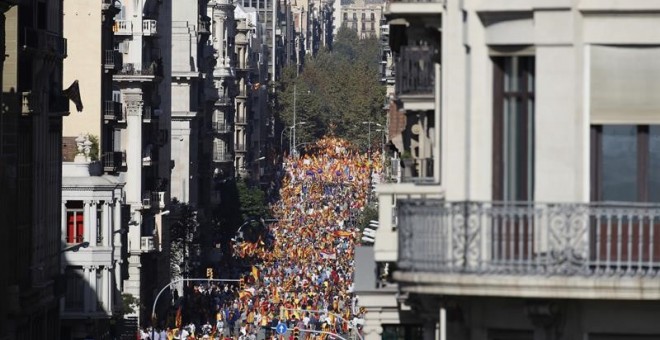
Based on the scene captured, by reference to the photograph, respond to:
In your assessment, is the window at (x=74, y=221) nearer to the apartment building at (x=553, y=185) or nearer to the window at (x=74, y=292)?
the window at (x=74, y=292)

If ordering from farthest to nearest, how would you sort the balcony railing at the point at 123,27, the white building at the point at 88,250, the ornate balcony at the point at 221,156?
the ornate balcony at the point at 221,156
the balcony railing at the point at 123,27
the white building at the point at 88,250

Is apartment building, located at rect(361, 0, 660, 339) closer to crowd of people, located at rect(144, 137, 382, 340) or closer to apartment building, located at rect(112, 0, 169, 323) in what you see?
crowd of people, located at rect(144, 137, 382, 340)

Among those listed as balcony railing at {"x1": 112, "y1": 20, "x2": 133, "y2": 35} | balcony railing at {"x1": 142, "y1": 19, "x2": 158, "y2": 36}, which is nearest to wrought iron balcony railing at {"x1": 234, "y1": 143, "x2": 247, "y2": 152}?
balcony railing at {"x1": 142, "y1": 19, "x2": 158, "y2": 36}

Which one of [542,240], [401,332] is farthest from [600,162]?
[401,332]

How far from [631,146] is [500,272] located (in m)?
1.61

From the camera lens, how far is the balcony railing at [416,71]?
27719 mm

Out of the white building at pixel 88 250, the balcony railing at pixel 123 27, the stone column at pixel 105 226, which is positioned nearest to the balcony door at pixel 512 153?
the white building at pixel 88 250

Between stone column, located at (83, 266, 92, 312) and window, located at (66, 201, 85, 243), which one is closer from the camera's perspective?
stone column, located at (83, 266, 92, 312)

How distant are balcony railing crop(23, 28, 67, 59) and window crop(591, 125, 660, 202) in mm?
47162

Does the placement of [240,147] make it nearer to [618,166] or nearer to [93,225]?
[93,225]

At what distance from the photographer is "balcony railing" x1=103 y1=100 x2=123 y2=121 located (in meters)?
92.3

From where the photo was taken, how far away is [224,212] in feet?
492

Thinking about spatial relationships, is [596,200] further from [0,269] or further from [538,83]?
[0,269]

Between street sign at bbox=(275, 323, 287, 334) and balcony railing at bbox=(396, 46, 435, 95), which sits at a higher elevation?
balcony railing at bbox=(396, 46, 435, 95)
